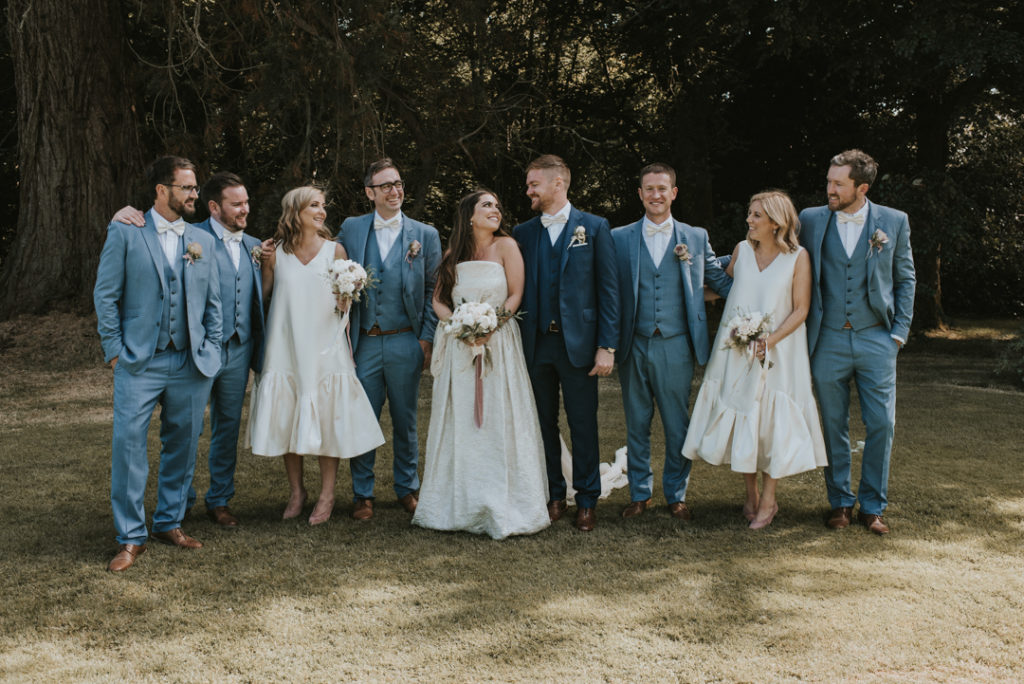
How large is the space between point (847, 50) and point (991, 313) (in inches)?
403

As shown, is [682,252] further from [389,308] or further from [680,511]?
[389,308]

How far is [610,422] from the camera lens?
8.43 metres

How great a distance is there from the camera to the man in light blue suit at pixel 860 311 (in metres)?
4.95

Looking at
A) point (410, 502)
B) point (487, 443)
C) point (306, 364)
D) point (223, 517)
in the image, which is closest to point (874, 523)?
point (487, 443)

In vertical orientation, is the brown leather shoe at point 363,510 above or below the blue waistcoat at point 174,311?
below

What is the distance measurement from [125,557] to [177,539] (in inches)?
14.2

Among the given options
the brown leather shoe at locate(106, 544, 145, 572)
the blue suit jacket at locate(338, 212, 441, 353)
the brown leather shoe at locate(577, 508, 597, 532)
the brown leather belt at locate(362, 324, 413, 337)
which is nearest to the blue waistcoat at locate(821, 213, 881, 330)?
the brown leather shoe at locate(577, 508, 597, 532)

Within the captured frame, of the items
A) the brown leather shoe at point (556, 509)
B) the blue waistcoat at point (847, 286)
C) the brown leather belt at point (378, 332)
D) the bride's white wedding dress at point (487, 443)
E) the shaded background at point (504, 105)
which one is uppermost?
the shaded background at point (504, 105)

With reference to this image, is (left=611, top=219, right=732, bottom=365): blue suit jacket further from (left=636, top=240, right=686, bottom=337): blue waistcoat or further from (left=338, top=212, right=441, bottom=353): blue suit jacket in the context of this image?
(left=338, top=212, right=441, bottom=353): blue suit jacket

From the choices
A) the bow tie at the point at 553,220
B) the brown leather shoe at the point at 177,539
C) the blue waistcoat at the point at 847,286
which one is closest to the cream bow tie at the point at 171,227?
the brown leather shoe at the point at 177,539

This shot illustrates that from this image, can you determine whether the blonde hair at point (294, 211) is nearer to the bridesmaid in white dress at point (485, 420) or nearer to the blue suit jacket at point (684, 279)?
the bridesmaid in white dress at point (485, 420)

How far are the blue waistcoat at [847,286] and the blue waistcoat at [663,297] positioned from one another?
843 mm

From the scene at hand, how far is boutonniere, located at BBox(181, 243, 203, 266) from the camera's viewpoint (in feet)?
15.4

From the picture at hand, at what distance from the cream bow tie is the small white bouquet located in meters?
0.83
